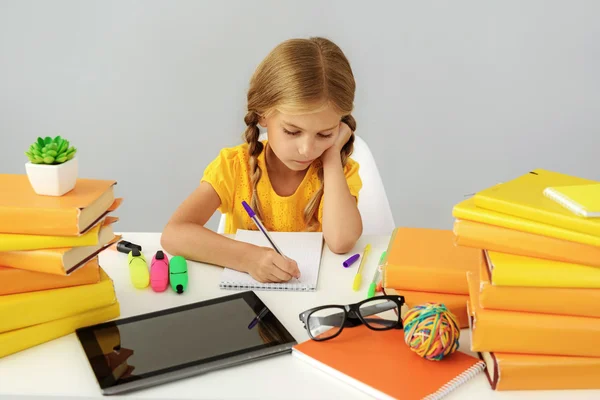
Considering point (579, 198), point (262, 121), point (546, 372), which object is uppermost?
point (579, 198)

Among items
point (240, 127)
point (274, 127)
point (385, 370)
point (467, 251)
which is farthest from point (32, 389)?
point (240, 127)

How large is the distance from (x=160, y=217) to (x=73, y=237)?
2.02 metres

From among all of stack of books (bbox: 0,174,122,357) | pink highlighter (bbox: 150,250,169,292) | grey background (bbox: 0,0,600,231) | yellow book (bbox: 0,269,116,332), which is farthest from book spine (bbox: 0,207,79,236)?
grey background (bbox: 0,0,600,231)

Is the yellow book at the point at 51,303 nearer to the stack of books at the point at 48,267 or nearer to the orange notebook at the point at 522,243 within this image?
the stack of books at the point at 48,267

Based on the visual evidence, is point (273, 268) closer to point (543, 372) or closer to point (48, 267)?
point (48, 267)

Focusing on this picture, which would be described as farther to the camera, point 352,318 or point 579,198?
point 352,318

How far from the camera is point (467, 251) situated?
1186 mm

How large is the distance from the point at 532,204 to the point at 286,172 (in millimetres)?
932

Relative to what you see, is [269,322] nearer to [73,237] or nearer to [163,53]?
[73,237]

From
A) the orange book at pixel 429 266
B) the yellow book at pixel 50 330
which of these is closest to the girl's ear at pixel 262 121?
the orange book at pixel 429 266

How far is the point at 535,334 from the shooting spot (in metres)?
0.93

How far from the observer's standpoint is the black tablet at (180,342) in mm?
950

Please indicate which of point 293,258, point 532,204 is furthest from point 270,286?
point 532,204

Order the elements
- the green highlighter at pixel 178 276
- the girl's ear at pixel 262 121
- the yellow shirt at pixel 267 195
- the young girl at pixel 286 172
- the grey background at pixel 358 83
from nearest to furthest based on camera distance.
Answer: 1. the green highlighter at pixel 178 276
2. the young girl at pixel 286 172
3. the girl's ear at pixel 262 121
4. the yellow shirt at pixel 267 195
5. the grey background at pixel 358 83
